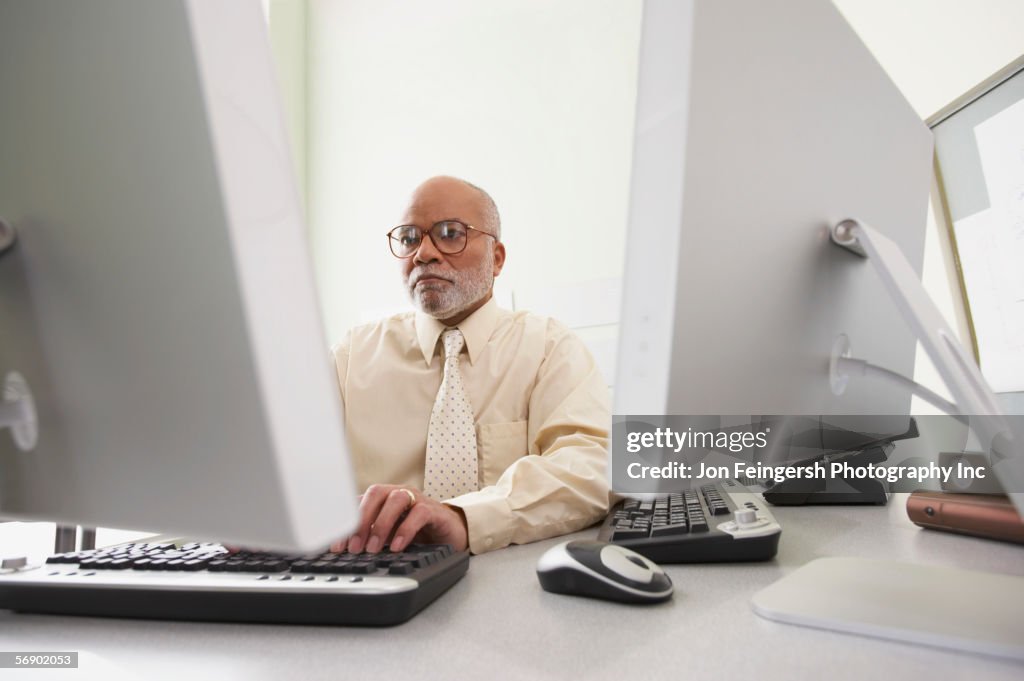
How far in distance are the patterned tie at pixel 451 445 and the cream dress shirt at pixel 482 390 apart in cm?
6

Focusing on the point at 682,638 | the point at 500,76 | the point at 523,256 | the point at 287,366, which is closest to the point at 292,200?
the point at 287,366

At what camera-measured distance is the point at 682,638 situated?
40cm

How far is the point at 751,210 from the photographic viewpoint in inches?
15.1

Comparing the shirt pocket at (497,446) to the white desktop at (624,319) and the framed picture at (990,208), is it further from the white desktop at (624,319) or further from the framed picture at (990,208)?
the framed picture at (990,208)

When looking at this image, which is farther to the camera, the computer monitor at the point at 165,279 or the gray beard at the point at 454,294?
the gray beard at the point at 454,294

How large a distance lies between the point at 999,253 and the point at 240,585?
1.07 m

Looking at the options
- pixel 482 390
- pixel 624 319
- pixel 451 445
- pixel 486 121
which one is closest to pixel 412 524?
pixel 624 319

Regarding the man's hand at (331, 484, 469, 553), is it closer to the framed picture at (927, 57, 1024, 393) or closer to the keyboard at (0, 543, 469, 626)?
the keyboard at (0, 543, 469, 626)

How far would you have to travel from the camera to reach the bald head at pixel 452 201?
54.5 inches

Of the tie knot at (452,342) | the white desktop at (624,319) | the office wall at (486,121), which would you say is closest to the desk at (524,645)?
the white desktop at (624,319)

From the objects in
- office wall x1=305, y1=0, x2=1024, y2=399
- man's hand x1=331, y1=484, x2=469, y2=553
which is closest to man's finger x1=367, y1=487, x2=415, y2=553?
man's hand x1=331, y1=484, x2=469, y2=553

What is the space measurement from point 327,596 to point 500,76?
7.36 ft

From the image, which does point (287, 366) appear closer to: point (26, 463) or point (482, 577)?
point (26, 463)

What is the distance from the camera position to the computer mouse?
46 cm
